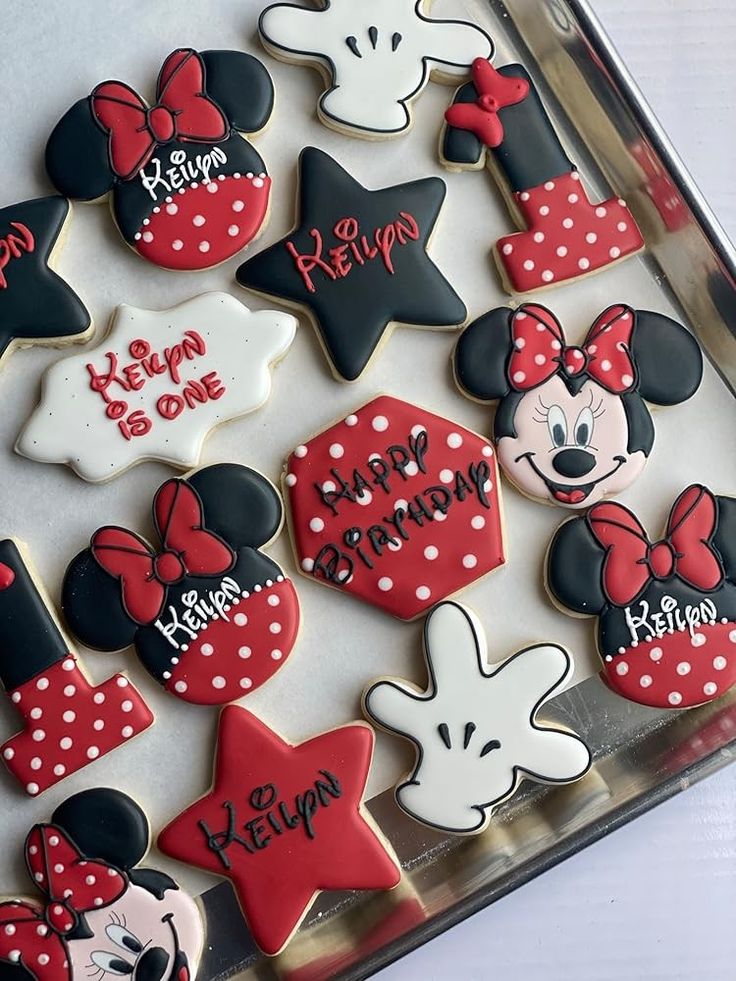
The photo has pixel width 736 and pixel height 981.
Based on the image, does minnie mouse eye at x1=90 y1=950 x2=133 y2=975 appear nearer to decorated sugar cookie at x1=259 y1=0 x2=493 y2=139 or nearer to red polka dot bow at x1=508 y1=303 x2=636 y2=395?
red polka dot bow at x1=508 y1=303 x2=636 y2=395

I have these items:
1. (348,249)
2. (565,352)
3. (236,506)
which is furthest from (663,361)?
(236,506)

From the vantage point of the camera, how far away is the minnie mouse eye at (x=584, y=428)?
0.89 meters

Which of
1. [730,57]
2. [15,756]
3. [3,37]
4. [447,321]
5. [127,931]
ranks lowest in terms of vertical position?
[127,931]

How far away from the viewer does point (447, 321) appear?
2.93 ft

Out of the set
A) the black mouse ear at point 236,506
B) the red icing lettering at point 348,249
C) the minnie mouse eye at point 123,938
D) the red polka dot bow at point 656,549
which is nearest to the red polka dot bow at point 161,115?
the red icing lettering at point 348,249

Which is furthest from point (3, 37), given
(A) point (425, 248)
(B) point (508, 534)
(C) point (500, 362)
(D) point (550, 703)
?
(D) point (550, 703)

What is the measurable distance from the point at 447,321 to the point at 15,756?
521mm

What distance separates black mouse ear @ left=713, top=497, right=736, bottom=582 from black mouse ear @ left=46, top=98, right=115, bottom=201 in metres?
0.62

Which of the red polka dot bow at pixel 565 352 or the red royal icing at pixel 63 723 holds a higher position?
the red polka dot bow at pixel 565 352

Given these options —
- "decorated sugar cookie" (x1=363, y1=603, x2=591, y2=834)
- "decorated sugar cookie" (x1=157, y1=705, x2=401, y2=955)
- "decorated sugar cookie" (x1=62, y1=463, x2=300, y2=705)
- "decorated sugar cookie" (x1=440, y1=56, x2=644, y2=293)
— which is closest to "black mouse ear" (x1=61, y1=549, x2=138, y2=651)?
"decorated sugar cookie" (x1=62, y1=463, x2=300, y2=705)

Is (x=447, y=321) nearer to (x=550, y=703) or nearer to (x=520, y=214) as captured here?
(x=520, y=214)

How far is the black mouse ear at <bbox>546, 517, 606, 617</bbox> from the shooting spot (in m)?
0.88

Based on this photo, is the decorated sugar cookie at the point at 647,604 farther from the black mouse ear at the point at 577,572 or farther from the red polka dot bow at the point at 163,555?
the red polka dot bow at the point at 163,555

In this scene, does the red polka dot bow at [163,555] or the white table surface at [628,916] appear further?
the white table surface at [628,916]
